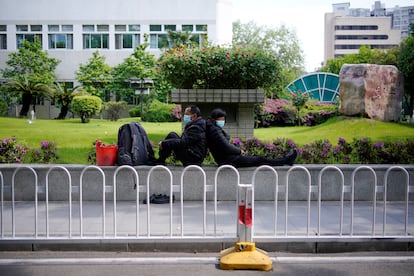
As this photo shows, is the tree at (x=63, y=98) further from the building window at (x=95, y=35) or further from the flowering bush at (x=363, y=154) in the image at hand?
the flowering bush at (x=363, y=154)

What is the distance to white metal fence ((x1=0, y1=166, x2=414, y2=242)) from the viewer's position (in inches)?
236

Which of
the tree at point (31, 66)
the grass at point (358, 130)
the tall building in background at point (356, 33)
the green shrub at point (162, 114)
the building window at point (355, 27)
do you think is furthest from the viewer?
the building window at point (355, 27)

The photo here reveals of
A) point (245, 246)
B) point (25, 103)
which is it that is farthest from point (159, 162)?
point (25, 103)

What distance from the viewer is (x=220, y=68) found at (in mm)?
12312

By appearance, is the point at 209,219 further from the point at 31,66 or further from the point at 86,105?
the point at 31,66

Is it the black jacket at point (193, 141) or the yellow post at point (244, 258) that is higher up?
the black jacket at point (193, 141)

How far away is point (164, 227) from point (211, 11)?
3476cm

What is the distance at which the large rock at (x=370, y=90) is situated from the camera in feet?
58.3

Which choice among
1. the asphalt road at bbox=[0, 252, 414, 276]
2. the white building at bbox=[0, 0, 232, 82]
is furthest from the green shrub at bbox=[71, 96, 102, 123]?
the asphalt road at bbox=[0, 252, 414, 276]

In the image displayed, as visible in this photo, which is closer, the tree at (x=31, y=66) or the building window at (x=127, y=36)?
the tree at (x=31, y=66)

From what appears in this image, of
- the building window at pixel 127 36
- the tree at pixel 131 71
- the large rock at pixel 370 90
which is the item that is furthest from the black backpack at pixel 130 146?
the building window at pixel 127 36

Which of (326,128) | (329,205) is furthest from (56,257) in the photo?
(326,128)

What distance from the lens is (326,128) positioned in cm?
1906

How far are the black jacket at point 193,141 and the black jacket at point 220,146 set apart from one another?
0.10 m
